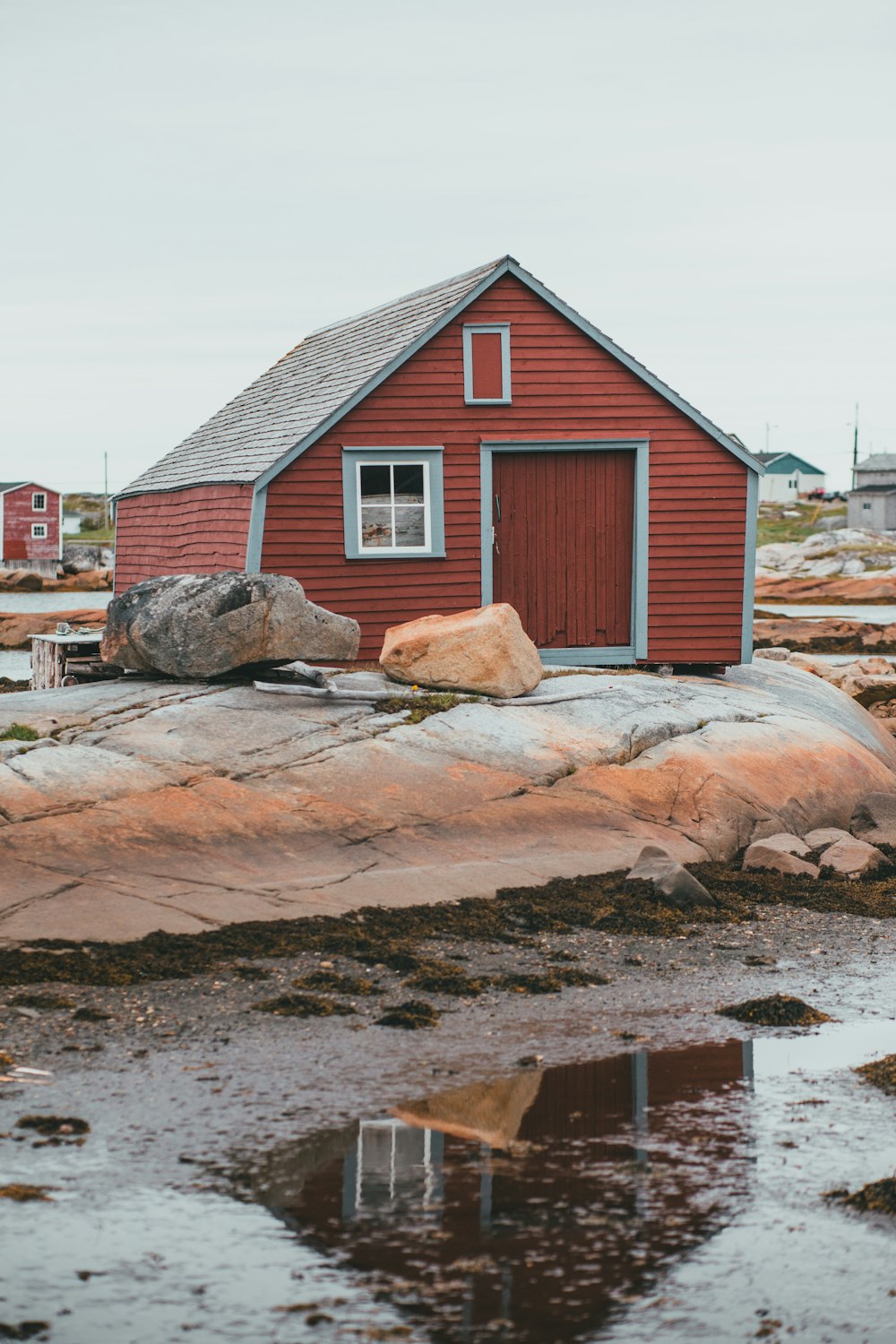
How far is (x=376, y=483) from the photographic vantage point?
1736cm

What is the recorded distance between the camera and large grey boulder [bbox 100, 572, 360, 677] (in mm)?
13719

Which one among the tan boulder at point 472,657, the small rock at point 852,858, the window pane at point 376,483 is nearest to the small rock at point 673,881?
the small rock at point 852,858

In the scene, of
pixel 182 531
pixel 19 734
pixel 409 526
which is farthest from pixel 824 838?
pixel 182 531

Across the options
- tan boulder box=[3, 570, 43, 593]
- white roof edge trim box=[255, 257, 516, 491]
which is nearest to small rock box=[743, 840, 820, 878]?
white roof edge trim box=[255, 257, 516, 491]

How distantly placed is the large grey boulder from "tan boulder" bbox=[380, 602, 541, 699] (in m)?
0.72

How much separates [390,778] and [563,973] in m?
3.32

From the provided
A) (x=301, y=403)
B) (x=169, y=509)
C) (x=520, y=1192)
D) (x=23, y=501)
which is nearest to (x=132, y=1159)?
(x=520, y=1192)

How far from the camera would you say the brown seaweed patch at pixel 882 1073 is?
23.7 feet

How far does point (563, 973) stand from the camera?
907 centimetres

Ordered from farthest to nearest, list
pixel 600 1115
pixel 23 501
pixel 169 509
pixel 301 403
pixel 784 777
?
pixel 23 501 → pixel 169 509 → pixel 301 403 → pixel 784 777 → pixel 600 1115

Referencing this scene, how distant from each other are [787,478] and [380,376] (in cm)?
12229

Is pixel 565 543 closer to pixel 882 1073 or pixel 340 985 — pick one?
pixel 340 985

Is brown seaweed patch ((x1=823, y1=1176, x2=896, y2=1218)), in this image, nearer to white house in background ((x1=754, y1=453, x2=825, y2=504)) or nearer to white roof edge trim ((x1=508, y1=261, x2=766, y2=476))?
white roof edge trim ((x1=508, y1=261, x2=766, y2=476))

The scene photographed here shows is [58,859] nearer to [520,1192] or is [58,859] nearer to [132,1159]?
[132,1159]
